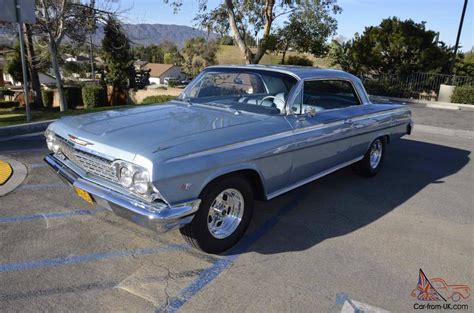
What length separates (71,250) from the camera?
338 cm

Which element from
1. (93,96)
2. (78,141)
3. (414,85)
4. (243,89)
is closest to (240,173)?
(78,141)

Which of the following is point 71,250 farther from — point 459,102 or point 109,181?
point 459,102

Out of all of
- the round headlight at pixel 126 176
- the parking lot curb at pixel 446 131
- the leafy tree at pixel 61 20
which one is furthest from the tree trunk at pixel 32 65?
the round headlight at pixel 126 176

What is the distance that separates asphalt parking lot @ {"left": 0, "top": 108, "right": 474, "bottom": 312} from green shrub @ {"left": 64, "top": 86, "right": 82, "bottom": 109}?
2135 cm

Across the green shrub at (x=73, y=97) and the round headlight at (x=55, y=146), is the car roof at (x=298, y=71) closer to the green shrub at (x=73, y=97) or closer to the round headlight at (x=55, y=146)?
the round headlight at (x=55, y=146)

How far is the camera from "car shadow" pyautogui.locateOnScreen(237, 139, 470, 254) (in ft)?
12.7

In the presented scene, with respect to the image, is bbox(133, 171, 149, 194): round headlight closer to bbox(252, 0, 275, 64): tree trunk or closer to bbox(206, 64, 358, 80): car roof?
bbox(206, 64, 358, 80): car roof

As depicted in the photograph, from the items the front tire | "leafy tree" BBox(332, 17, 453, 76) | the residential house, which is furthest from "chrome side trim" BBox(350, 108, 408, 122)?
the residential house

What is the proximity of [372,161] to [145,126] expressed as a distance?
12.7 feet

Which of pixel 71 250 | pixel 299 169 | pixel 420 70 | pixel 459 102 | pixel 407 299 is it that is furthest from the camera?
pixel 420 70

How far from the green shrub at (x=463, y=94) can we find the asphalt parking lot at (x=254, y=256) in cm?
1417

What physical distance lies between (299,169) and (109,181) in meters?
1.94

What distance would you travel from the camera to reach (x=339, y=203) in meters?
4.77

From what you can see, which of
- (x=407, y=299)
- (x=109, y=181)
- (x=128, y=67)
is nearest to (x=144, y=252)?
(x=109, y=181)
